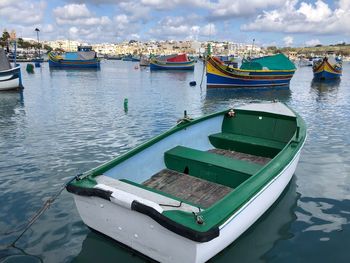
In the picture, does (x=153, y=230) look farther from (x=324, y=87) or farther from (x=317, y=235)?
(x=324, y=87)

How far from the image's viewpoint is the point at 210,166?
726 centimetres

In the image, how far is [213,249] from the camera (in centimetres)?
469

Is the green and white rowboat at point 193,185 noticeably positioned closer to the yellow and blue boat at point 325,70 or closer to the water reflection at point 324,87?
the water reflection at point 324,87

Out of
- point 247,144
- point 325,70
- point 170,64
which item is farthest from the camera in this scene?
point 170,64

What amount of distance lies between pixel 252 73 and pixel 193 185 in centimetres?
3105

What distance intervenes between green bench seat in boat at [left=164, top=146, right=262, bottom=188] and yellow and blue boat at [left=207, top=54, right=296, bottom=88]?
94.2 feet

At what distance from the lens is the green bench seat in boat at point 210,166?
6.96 metres

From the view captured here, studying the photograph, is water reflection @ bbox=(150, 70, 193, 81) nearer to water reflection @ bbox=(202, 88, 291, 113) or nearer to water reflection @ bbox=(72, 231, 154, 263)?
water reflection @ bbox=(202, 88, 291, 113)

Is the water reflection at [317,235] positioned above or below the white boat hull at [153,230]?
below

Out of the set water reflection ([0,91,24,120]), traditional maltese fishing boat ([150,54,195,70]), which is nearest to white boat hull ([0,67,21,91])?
water reflection ([0,91,24,120])

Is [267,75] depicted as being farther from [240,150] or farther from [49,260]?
[49,260]

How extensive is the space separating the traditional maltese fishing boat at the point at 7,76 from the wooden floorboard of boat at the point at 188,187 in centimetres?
2812

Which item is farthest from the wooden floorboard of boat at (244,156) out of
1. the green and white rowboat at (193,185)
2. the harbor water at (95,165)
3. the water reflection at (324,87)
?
the water reflection at (324,87)

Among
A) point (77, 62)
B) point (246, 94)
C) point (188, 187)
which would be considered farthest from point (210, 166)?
point (77, 62)
